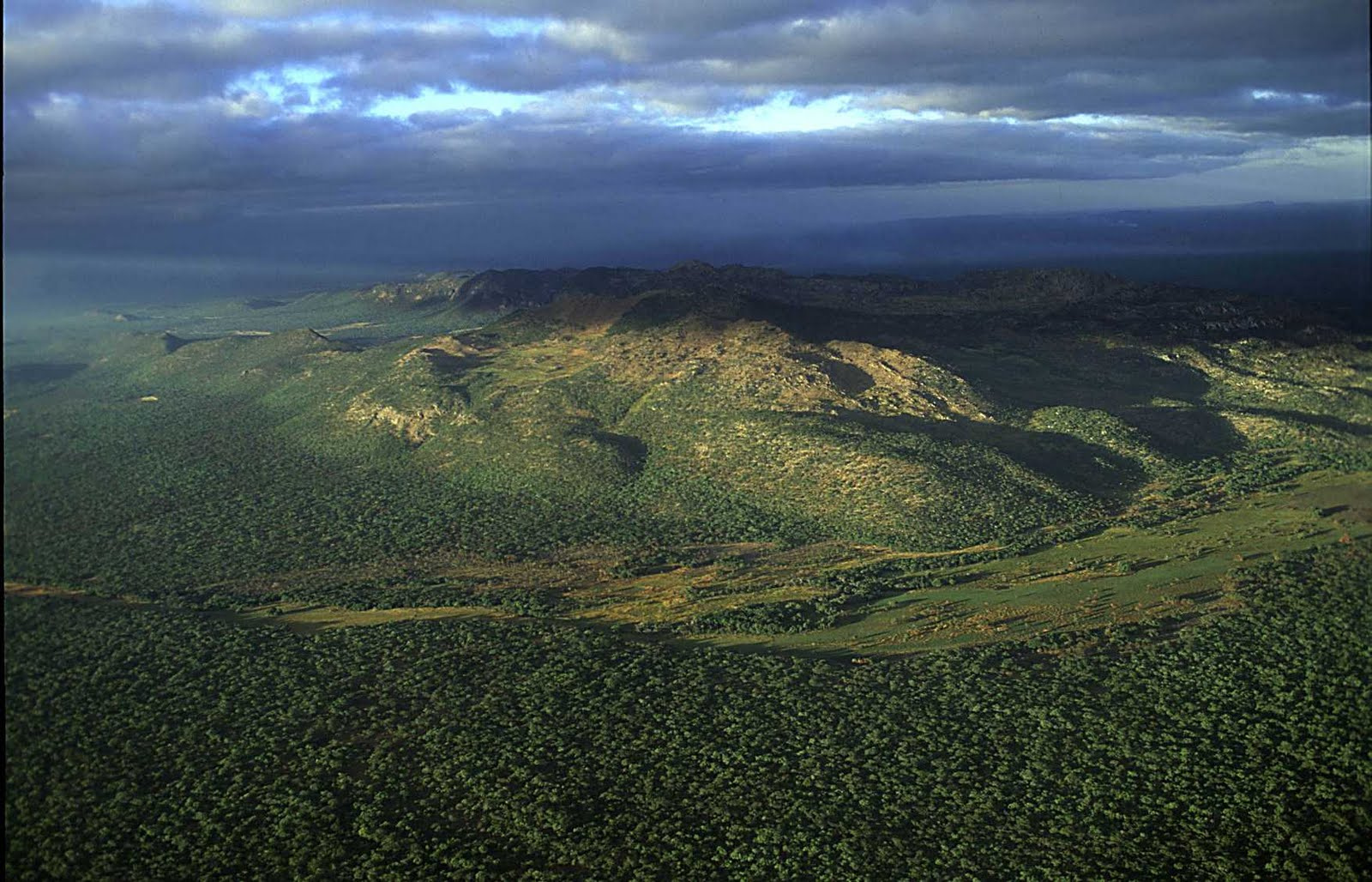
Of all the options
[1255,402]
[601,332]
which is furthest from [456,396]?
[1255,402]

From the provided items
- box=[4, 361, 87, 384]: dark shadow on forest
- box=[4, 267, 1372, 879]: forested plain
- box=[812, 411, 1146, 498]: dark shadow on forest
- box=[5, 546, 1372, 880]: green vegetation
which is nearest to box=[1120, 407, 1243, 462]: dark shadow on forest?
box=[4, 267, 1372, 879]: forested plain

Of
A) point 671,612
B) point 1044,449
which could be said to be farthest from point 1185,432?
point 671,612

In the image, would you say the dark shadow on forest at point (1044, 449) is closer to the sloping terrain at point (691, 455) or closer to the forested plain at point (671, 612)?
the sloping terrain at point (691, 455)

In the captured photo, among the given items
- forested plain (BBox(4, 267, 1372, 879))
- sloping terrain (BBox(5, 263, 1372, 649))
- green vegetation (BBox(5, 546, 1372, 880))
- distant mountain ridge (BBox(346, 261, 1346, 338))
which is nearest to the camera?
green vegetation (BBox(5, 546, 1372, 880))

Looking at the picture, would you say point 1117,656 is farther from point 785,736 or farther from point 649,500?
point 649,500

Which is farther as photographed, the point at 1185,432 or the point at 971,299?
the point at 971,299

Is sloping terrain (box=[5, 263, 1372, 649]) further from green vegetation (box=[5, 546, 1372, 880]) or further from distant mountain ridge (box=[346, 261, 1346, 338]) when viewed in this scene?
green vegetation (box=[5, 546, 1372, 880])

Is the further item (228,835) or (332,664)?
(332,664)

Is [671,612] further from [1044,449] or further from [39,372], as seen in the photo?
[1044,449]
